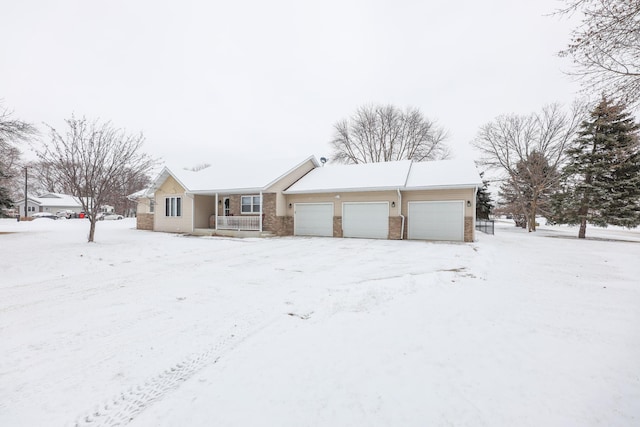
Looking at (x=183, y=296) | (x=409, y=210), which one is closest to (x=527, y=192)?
(x=409, y=210)

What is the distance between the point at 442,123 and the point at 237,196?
24.6 metres

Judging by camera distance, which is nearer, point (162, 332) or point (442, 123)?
point (162, 332)

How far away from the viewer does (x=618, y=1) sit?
383 centimetres

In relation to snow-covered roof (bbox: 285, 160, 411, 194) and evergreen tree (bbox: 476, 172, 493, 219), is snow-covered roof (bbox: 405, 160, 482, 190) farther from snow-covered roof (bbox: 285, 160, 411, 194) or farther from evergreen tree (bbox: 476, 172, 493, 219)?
evergreen tree (bbox: 476, 172, 493, 219)

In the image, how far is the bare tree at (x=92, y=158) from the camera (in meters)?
11.7

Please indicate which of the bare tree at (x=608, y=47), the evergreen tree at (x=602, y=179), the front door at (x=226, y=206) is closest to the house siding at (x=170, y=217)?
the front door at (x=226, y=206)

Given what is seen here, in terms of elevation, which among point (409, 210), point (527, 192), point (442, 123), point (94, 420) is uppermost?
point (442, 123)

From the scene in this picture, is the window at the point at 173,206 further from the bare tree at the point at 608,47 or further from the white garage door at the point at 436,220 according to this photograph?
the bare tree at the point at 608,47

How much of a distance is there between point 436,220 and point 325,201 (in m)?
6.07

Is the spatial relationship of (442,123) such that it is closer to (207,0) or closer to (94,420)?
(207,0)

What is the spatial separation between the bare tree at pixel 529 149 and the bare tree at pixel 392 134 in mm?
4870

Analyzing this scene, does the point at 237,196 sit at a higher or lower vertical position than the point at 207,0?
lower

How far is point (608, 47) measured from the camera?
164 inches

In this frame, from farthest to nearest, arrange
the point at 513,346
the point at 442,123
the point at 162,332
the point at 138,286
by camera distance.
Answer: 1. the point at 442,123
2. the point at 138,286
3. the point at 162,332
4. the point at 513,346
